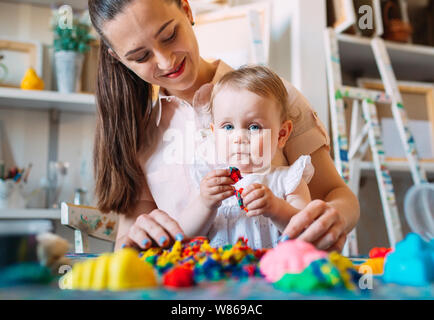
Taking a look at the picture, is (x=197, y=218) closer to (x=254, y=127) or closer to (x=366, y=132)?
(x=254, y=127)

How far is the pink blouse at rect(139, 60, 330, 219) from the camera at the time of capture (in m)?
0.76

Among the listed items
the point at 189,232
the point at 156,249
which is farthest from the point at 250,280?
the point at 189,232

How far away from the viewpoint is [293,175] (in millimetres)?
655

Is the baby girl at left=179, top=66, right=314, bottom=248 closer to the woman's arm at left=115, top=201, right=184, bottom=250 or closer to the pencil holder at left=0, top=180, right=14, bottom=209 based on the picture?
the woman's arm at left=115, top=201, right=184, bottom=250

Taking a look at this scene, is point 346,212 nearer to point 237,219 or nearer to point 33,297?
point 237,219

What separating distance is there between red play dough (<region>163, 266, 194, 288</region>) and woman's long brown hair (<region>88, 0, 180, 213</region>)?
495mm

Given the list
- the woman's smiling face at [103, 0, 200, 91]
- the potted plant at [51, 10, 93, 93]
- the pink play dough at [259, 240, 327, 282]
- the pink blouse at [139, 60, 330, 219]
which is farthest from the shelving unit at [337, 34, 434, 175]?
the pink play dough at [259, 240, 327, 282]

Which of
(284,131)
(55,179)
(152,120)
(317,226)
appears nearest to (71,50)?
(55,179)

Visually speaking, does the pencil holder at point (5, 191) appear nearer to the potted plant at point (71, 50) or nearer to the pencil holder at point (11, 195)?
the pencil holder at point (11, 195)

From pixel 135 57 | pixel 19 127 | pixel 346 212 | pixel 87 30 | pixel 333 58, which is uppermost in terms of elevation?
pixel 87 30

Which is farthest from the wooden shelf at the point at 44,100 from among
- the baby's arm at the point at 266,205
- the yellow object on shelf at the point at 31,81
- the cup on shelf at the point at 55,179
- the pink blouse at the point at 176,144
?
the baby's arm at the point at 266,205
